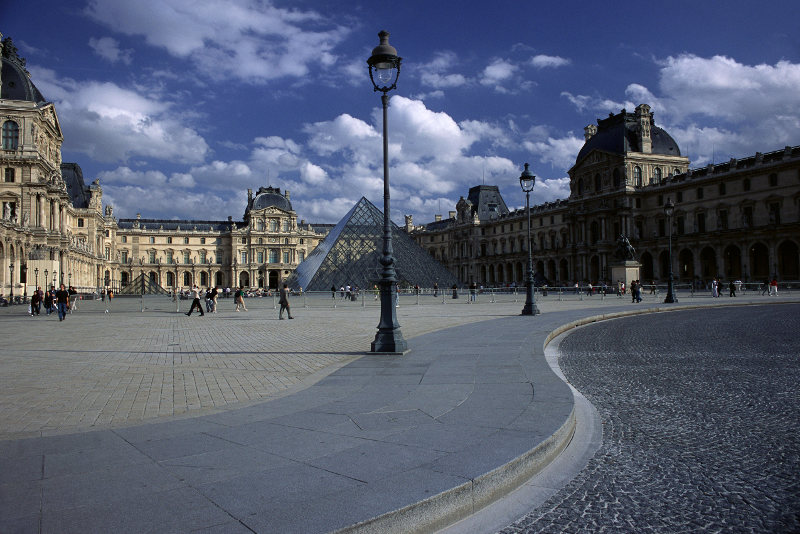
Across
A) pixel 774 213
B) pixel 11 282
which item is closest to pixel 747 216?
pixel 774 213

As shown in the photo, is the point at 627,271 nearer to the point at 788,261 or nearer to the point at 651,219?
the point at 788,261

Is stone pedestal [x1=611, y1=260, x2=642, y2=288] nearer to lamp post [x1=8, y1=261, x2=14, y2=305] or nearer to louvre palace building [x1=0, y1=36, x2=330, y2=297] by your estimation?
louvre palace building [x1=0, y1=36, x2=330, y2=297]

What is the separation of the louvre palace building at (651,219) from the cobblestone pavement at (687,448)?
30.6 metres

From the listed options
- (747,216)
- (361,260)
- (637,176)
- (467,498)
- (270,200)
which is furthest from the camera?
(270,200)

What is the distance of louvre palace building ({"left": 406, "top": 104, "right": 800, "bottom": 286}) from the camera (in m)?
44.3

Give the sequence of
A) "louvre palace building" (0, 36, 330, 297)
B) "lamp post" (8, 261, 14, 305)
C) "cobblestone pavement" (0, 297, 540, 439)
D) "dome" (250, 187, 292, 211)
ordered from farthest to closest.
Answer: "dome" (250, 187, 292, 211), "louvre palace building" (0, 36, 330, 297), "lamp post" (8, 261, 14, 305), "cobblestone pavement" (0, 297, 540, 439)

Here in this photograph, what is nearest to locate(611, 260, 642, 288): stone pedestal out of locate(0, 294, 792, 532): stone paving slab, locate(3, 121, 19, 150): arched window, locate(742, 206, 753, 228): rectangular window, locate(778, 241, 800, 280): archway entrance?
locate(778, 241, 800, 280): archway entrance

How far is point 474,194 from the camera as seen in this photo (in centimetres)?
8581

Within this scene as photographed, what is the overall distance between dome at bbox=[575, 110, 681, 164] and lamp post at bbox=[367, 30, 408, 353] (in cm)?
5384

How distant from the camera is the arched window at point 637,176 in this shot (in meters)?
56.4

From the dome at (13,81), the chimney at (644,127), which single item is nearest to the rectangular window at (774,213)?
the chimney at (644,127)

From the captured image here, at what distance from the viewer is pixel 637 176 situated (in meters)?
56.7

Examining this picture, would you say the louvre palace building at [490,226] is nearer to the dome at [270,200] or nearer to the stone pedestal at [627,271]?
the dome at [270,200]

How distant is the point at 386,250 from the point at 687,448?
552 cm
